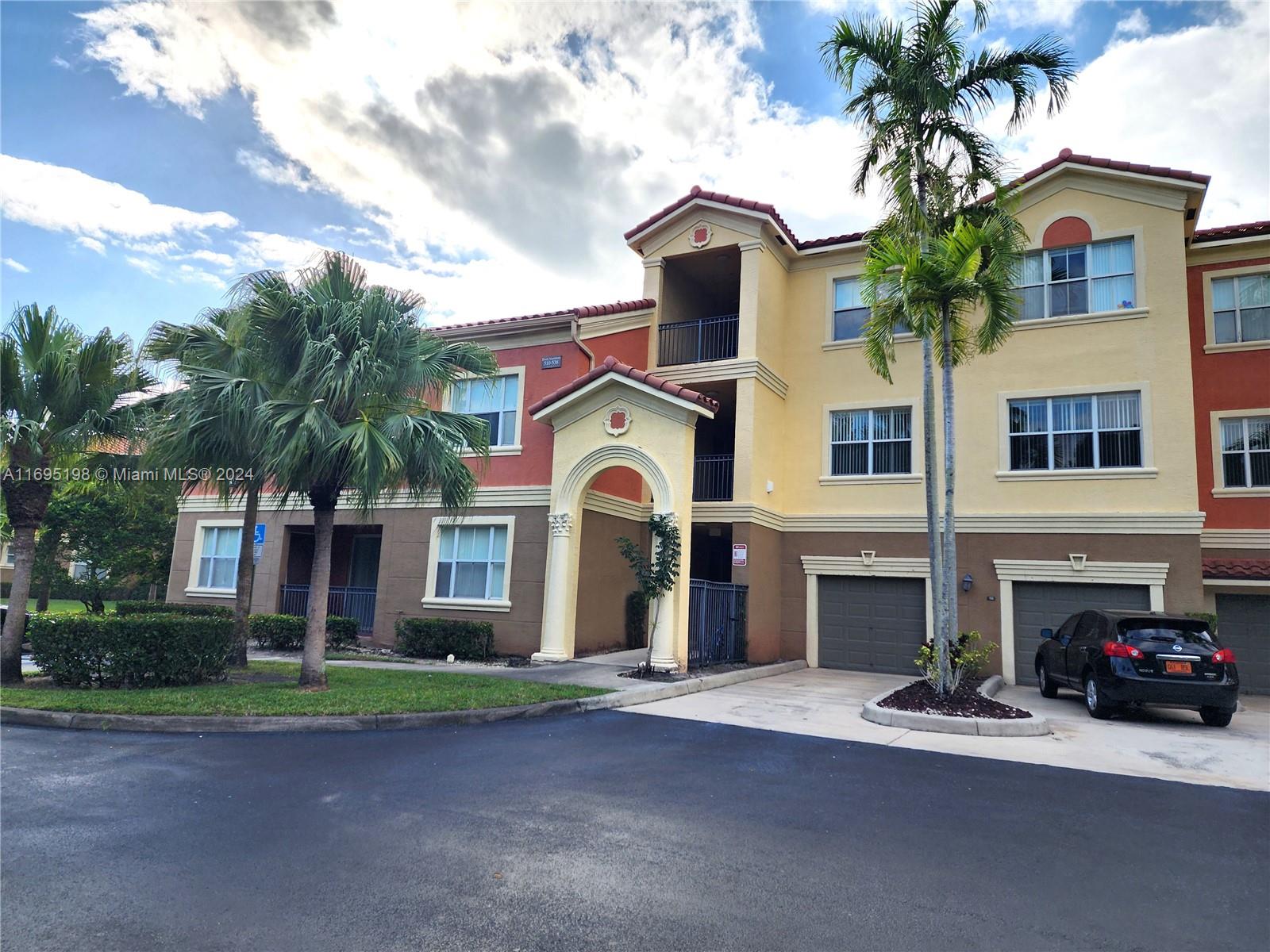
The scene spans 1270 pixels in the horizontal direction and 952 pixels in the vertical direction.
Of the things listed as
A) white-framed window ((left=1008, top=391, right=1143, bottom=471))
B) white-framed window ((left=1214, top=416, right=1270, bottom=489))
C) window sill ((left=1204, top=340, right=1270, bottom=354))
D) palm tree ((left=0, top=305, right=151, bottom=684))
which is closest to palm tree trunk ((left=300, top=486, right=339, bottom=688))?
palm tree ((left=0, top=305, right=151, bottom=684))

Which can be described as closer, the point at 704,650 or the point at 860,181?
the point at 860,181

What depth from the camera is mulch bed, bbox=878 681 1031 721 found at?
35.9 ft

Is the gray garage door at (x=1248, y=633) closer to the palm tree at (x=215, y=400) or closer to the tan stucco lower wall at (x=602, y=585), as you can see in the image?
the tan stucco lower wall at (x=602, y=585)

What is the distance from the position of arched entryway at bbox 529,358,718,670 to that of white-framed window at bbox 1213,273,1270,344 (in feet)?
38.7

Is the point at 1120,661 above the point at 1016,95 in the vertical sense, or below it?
below

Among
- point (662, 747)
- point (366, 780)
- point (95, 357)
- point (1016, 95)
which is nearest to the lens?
point (366, 780)

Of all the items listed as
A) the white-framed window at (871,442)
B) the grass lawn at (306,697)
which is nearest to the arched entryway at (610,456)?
the grass lawn at (306,697)

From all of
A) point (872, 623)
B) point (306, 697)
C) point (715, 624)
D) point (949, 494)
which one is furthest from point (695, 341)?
point (306, 697)

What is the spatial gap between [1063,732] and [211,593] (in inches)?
833

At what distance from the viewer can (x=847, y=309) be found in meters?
19.8

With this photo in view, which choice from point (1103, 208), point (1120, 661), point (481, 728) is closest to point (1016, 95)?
point (1103, 208)

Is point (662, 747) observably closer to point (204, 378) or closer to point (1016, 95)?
point (204, 378)

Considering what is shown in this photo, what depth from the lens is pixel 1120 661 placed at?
11.3 meters

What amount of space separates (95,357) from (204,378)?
7.63ft
